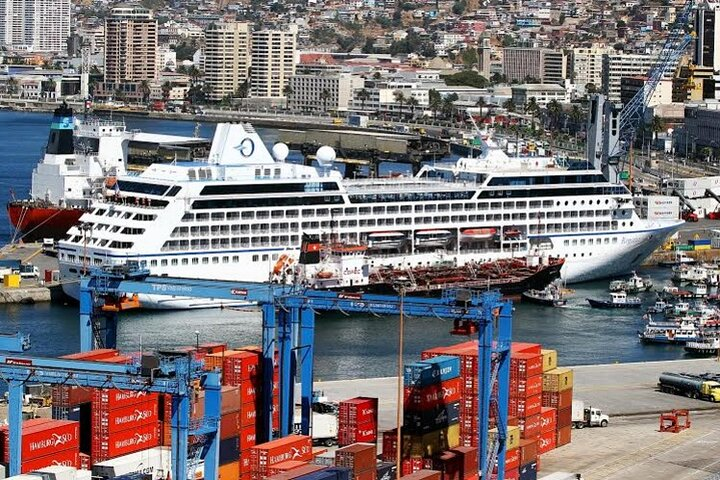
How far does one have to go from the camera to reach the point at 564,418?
85.7ft

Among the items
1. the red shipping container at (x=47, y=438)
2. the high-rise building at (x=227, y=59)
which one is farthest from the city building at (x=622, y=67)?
the red shipping container at (x=47, y=438)

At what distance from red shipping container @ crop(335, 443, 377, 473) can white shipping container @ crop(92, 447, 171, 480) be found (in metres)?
1.76

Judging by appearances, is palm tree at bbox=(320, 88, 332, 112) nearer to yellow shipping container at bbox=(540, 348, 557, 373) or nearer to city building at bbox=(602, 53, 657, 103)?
city building at bbox=(602, 53, 657, 103)

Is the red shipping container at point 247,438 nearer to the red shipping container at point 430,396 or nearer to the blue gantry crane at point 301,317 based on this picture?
the blue gantry crane at point 301,317

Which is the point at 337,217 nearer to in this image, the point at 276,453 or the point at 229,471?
the point at 229,471

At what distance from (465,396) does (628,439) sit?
3.20 m

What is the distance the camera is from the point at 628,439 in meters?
26.8

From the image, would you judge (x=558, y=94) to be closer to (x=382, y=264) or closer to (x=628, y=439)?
(x=382, y=264)

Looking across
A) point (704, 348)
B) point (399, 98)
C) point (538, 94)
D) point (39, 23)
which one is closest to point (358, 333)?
point (704, 348)

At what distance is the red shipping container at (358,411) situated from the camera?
78.0 ft

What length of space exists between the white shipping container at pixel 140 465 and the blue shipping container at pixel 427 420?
8.48 feet

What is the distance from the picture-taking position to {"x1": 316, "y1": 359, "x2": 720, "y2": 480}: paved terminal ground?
83.0 ft

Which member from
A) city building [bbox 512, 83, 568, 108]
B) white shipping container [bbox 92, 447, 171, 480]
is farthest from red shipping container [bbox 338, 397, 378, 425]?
city building [bbox 512, 83, 568, 108]

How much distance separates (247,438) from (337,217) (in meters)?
15.4
